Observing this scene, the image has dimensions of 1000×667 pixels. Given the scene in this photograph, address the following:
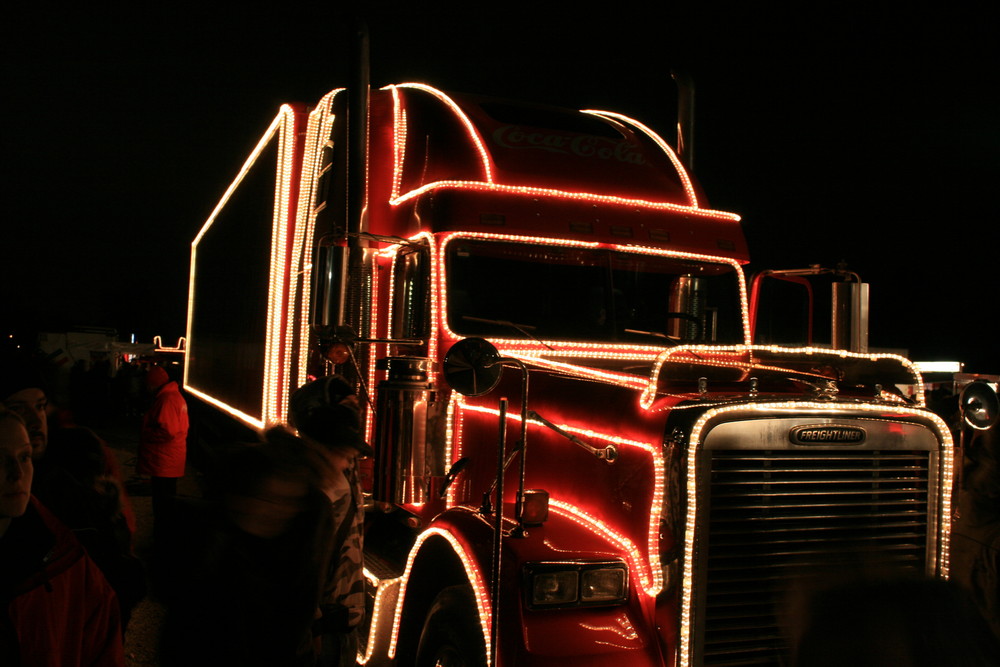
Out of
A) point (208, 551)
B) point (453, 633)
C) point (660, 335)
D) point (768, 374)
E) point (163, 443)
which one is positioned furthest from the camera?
point (163, 443)

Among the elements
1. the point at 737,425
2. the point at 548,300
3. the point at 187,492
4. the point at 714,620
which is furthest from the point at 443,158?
the point at 187,492

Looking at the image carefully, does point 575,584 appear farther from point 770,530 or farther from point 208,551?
point 208,551

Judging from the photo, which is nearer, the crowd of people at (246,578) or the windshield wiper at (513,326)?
the crowd of people at (246,578)

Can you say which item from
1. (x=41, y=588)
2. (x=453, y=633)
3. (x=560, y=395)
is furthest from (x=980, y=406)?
(x=41, y=588)

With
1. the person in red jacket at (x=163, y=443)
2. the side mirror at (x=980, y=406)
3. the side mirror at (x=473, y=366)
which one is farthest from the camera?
the person in red jacket at (x=163, y=443)

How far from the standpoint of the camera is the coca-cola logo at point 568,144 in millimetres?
5266

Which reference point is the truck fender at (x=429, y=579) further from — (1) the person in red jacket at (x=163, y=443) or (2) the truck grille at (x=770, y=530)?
(1) the person in red jacket at (x=163, y=443)

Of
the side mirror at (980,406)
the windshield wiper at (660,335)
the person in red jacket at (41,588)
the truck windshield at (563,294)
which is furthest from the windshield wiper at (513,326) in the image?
the person in red jacket at (41,588)

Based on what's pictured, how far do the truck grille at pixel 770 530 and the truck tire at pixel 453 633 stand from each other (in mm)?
908

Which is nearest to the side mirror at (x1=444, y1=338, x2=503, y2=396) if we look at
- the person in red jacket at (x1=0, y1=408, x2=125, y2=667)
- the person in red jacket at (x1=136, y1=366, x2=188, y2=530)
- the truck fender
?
the truck fender

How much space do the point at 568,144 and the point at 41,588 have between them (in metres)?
3.96

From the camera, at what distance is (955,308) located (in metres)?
39.8

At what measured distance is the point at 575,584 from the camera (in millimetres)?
3381

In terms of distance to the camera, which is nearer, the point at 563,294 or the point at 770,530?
the point at 770,530
